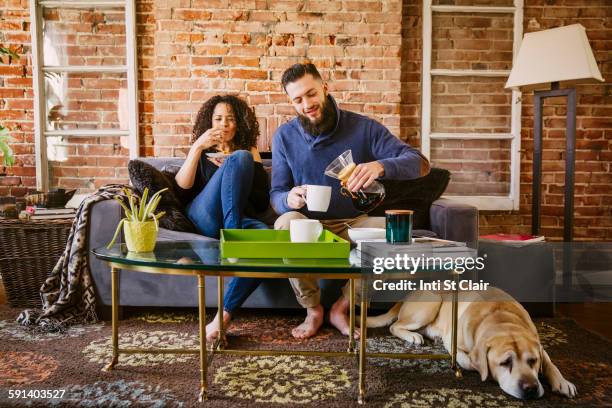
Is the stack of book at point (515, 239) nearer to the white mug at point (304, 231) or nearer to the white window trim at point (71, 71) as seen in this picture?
the white mug at point (304, 231)

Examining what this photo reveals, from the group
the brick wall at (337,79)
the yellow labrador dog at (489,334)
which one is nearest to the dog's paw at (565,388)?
the yellow labrador dog at (489,334)

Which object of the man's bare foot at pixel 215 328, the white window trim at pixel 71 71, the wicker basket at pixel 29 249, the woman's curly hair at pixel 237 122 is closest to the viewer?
the man's bare foot at pixel 215 328

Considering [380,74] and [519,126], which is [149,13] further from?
[519,126]

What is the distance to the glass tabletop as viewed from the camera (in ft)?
4.39

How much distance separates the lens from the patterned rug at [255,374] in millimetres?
1480

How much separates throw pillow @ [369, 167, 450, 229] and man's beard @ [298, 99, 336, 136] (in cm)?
41

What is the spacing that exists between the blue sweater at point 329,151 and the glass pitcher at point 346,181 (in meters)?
0.45

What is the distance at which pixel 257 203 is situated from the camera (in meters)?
2.57

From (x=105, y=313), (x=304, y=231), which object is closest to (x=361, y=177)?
(x=304, y=231)

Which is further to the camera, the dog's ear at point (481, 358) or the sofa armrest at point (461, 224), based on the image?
the sofa armrest at point (461, 224)

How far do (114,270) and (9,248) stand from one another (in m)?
1.11

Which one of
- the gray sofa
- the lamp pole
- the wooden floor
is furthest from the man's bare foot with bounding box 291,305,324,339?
the lamp pole

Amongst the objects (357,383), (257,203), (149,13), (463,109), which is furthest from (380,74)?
(357,383)

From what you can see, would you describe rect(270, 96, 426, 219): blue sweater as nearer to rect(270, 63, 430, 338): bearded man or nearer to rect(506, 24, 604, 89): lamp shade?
rect(270, 63, 430, 338): bearded man
